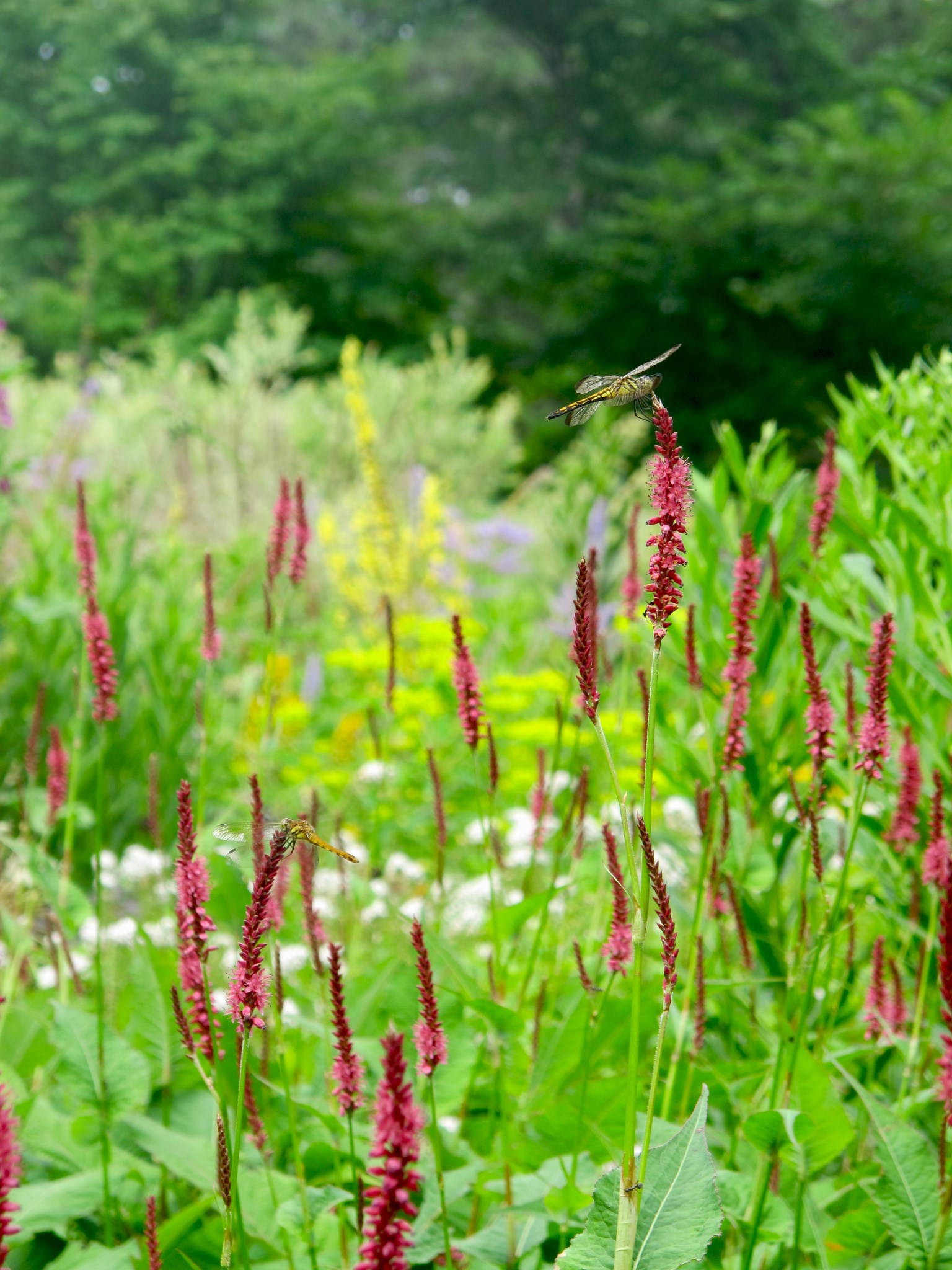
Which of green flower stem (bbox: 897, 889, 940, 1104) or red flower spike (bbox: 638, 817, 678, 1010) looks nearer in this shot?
red flower spike (bbox: 638, 817, 678, 1010)

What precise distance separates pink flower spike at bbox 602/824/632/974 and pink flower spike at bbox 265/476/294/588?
622mm

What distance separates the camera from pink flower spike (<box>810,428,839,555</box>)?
1540 millimetres

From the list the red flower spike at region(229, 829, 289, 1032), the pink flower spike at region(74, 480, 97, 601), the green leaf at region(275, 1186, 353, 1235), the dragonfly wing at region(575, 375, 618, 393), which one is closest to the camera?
the red flower spike at region(229, 829, 289, 1032)

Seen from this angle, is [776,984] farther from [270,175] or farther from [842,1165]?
[270,175]

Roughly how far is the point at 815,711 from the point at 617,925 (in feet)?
0.92

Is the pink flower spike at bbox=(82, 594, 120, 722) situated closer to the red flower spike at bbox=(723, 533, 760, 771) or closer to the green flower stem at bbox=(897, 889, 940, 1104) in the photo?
the red flower spike at bbox=(723, 533, 760, 771)

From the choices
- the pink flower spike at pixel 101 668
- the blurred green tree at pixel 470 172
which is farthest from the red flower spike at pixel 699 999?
the blurred green tree at pixel 470 172

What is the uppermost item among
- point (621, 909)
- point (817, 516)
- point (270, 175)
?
point (817, 516)

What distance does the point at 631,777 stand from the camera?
3.04 meters

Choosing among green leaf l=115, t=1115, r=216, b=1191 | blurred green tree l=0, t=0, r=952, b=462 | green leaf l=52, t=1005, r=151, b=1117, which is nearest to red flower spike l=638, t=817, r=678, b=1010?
green leaf l=115, t=1115, r=216, b=1191

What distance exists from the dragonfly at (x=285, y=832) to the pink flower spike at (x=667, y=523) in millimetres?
302

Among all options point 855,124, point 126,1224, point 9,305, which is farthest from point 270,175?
point 126,1224

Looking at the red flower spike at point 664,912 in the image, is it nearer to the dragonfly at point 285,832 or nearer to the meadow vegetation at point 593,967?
the meadow vegetation at point 593,967

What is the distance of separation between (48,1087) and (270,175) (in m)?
24.4
